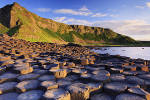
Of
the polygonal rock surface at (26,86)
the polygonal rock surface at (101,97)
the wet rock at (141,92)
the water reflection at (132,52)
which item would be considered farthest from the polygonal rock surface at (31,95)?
the water reflection at (132,52)

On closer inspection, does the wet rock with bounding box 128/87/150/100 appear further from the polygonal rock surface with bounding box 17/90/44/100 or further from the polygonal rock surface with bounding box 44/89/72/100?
the polygonal rock surface with bounding box 17/90/44/100

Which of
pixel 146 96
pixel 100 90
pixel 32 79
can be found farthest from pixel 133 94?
pixel 32 79

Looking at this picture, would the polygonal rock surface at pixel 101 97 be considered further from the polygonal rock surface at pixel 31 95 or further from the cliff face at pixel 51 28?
the cliff face at pixel 51 28

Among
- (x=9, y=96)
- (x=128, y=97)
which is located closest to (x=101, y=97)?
(x=128, y=97)

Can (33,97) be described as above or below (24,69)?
below

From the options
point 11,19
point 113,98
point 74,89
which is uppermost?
point 11,19

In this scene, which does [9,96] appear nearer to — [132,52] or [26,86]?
[26,86]

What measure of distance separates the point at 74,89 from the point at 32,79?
1.08 meters

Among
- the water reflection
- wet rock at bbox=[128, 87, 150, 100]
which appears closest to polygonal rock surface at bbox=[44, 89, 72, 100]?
wet rock at bbox=[128, 87, 150, 100]

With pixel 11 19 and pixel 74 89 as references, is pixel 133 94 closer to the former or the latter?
pixel 74 89

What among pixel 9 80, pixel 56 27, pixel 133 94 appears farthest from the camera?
pixel 56 27

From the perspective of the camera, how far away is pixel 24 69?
261 cm

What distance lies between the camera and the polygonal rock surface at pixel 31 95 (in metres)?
1.57

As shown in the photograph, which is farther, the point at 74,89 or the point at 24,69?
the point at 24,69
